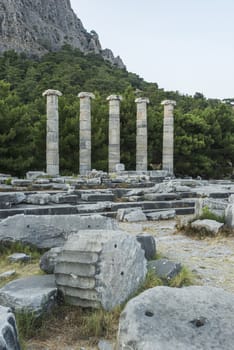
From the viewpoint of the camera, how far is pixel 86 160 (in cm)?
2525

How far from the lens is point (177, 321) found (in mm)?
2725

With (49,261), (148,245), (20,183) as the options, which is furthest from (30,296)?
(20,183)

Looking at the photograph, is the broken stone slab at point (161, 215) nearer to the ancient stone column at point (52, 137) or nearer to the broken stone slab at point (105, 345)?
the broken stone slab at point (105, 345)

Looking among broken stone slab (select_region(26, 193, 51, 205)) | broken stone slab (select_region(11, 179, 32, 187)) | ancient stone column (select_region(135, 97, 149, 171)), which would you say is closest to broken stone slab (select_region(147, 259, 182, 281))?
broken stone slab (select_region(26, 193, 51, 205))

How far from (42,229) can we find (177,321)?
352 centimetres

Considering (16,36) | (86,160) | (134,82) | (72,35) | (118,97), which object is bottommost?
(86,160)

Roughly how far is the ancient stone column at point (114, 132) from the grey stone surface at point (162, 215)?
620 inches

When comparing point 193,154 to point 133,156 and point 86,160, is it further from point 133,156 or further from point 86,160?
point 86,160

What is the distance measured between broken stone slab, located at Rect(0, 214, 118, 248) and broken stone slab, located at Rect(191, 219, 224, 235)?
7.94ft

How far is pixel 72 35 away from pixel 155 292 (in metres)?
108

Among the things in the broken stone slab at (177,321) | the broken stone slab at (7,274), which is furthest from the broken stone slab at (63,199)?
the broken stone slab at (177,321)

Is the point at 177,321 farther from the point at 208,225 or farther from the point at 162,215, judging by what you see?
the point at 162,215

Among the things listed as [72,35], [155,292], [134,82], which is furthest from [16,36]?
[155,292]

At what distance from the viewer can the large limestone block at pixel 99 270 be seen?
145 inches
